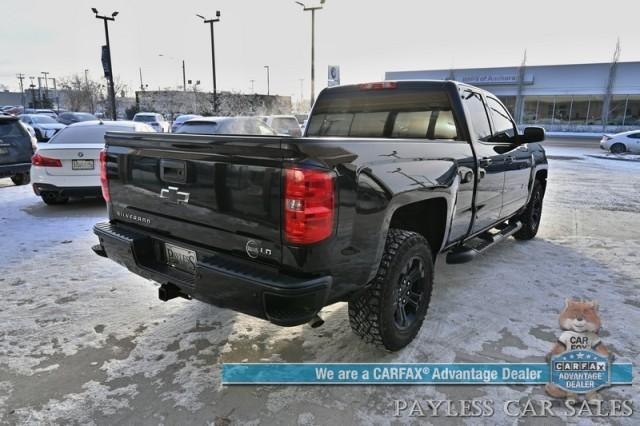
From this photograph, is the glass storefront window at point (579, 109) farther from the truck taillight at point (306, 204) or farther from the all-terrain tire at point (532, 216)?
the truck taillight at point (306, 204)

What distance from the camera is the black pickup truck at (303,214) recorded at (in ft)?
7.23

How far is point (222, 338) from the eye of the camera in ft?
10.6

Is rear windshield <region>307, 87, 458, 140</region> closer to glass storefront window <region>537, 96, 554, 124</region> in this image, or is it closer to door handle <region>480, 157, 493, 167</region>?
door handle <region>480, 157, 493, 167</region>

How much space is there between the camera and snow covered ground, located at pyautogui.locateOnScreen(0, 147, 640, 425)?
8.08 ft

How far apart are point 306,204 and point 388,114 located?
236 centimetres

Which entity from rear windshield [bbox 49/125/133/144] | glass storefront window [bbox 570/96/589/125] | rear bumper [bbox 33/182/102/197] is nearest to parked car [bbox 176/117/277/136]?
rear windshield [bbox 49/125/133/144]

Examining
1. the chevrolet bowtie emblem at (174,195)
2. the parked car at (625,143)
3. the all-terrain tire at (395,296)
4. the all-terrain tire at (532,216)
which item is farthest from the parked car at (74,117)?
the all-terrain tire at (395,296)

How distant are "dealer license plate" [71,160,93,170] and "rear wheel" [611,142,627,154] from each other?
891 inches

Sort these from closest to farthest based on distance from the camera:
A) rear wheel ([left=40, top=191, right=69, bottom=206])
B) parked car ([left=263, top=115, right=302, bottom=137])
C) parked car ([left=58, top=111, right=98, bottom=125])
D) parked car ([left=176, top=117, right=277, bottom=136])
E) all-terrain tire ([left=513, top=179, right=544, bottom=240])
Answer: all-terrain tire ([left=513, top=179, right=544, bottom=240]) → rear wheel ([left=40, top=191, right=69, bottom=206]) → parked car ([left=176, top=117, right=277, bottom=136]) → parked car ([left=263, top=115, right=302, bottom=137]) → parked car ([left=58, top=111, right=98, bottom=125])

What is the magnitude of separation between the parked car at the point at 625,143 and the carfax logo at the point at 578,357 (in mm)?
22169

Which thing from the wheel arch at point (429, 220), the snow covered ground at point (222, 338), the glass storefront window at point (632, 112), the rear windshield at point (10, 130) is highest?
the glass storefront window at point (632, 112)

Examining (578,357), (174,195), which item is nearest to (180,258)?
(174,195)

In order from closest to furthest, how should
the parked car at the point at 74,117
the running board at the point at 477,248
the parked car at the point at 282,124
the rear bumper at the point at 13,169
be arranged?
the running board at the point at 477,248 < the rear bumper at the point at 13,169 < the parked car at the point at 282,124 < the parked car at the point at 74,117

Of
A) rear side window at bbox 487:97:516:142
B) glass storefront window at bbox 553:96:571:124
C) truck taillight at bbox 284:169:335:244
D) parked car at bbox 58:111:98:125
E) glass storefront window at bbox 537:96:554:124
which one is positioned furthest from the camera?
glass storefront window at bbox 537:96:554:124
